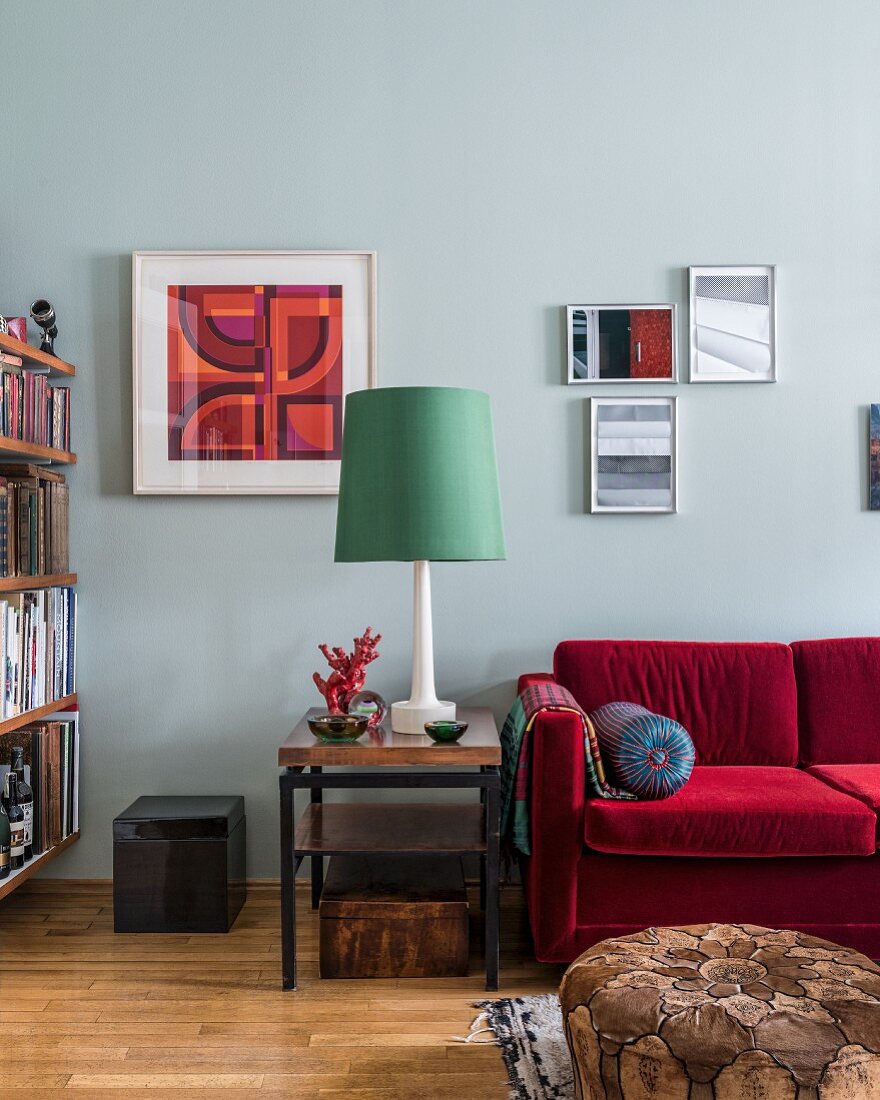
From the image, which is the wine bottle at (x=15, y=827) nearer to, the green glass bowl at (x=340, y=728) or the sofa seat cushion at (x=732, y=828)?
the green glass bowl at (x=340, y=728)

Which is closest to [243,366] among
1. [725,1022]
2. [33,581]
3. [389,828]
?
[33,581]

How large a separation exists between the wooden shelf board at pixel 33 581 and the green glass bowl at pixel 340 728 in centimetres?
93

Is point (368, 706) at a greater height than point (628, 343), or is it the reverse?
point (628, 343)

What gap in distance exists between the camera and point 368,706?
103 inches

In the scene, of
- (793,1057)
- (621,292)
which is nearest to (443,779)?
(793,1057)

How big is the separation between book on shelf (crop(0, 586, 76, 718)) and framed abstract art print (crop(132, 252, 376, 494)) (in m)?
0.46

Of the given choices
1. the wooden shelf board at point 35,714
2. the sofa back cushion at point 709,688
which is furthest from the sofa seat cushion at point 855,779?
the wooden shelf board at point 35,714

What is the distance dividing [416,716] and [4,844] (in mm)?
1198

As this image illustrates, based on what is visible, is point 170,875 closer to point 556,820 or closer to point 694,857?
point 556,820

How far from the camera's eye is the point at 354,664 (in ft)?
8.58

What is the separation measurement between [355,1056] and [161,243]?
2.40 metres

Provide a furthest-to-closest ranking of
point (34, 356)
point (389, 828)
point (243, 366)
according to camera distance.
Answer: point (243, 366) < point (34, 356) < point (389, 828)

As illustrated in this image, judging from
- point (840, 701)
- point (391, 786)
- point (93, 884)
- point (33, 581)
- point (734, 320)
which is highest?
point (734, 320)

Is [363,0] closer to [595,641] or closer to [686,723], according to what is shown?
[595,641]
